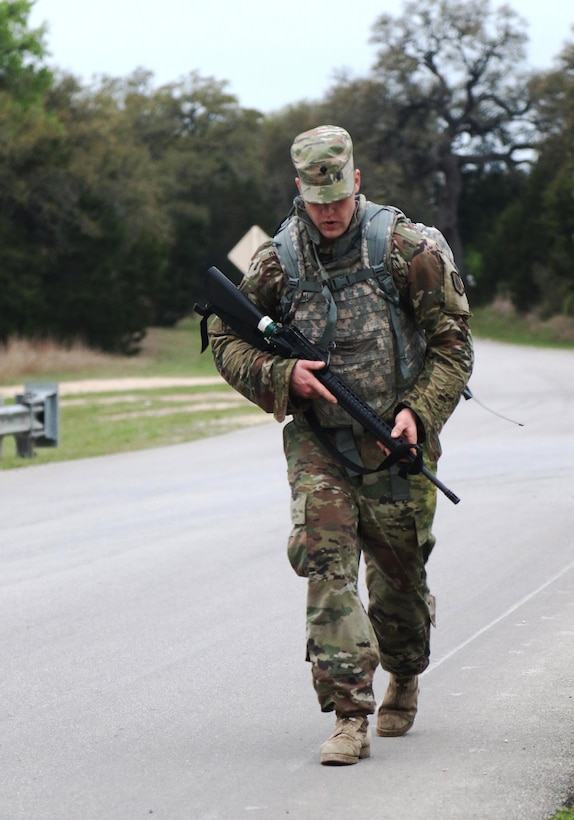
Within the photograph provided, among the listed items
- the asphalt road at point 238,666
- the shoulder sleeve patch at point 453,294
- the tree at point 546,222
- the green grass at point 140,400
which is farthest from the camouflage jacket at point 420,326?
the tree at point 546,222

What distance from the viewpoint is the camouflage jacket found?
5238 millimetres

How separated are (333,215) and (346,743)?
5.44 feet

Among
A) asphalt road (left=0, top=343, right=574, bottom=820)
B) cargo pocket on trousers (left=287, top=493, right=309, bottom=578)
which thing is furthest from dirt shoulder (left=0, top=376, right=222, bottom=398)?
cargo pocket on trousers (left=287, top=493, right=309, bottom=578)

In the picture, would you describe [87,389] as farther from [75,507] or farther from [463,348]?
[463,348]

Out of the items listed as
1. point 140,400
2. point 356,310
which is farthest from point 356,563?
point 140,400

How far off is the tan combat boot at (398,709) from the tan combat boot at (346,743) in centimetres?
35

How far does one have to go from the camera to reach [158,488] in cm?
1395

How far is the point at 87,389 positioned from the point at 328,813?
2898cm

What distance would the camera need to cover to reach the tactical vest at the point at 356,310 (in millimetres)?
5273

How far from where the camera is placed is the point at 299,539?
5.25 m

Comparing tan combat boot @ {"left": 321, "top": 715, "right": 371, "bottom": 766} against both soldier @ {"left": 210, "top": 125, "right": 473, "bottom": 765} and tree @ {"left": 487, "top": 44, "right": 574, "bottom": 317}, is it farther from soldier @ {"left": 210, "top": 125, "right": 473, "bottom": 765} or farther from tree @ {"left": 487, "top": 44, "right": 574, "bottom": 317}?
tree @ {"left": 487, "top": 44, "right": 574, "bottom": 317}

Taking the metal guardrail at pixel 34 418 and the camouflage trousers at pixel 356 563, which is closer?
the camouflage trousers at pixel 356 563

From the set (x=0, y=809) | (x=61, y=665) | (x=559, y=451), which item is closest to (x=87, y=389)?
(x=559, y=451)

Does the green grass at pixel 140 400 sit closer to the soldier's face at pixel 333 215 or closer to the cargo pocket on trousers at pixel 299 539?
the cargo pocket on trousers at pixel 299 539
